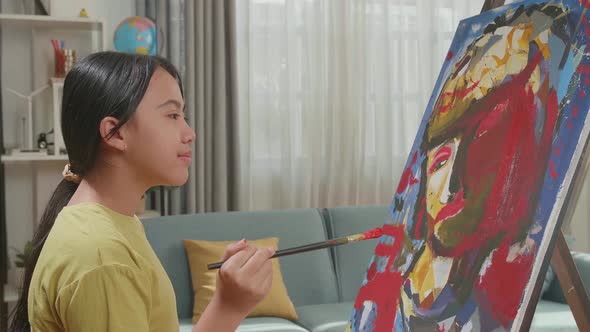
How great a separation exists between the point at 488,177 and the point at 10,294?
9.01 ft

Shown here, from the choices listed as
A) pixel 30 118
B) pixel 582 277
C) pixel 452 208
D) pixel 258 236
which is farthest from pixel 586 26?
pixel 30 118

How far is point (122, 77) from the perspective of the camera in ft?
3.75

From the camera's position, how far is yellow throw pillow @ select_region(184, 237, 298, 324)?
293cm

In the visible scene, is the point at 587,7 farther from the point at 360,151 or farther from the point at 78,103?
the point at 360,151

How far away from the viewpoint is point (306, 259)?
322 centimetres

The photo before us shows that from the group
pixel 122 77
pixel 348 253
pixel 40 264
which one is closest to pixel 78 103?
pixel 122 77

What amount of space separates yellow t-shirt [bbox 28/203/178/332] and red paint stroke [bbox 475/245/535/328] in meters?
0.45

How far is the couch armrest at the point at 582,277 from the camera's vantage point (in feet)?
10.2

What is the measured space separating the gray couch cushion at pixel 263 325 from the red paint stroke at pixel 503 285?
1729mm

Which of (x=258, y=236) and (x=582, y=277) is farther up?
(x=258, y=236)

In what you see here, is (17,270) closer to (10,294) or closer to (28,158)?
(10,294)

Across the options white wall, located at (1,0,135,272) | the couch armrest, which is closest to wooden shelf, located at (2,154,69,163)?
white wall, located at (1,0,135,272)

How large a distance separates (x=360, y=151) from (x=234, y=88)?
2.50ft

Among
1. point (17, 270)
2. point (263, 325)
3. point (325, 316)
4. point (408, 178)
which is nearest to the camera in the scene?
point (408, 178)
